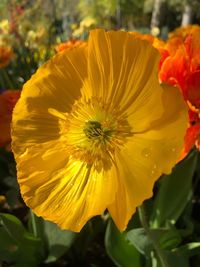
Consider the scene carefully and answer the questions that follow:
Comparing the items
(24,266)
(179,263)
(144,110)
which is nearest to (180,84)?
(144,110)

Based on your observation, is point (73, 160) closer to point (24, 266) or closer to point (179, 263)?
point (179, 263)

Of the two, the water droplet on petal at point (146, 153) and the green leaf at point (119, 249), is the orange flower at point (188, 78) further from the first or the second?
the green leaf at point (119, 249)

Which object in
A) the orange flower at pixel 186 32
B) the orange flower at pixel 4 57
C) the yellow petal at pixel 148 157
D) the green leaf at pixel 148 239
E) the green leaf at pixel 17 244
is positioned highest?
the orange flower at pixel 186 32

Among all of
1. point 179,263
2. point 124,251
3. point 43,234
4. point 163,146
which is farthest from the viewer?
point 43,234

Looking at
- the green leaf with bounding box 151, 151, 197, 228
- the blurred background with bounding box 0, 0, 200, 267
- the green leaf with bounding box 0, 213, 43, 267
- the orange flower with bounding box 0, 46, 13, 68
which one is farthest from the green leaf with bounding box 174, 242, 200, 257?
the orange flower with bounding box 0, 46, 13, 68

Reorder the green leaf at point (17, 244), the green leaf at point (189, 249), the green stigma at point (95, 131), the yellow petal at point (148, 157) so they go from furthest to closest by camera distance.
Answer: the green leaf at point (17, 244), the green leaf at point (189, 249), the green stigma at point (95, 131), the yellow petal at point (148, 157)

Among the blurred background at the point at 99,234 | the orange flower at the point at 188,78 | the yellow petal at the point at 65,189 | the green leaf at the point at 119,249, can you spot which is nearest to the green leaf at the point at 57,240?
the blurred background at the point at 99,234

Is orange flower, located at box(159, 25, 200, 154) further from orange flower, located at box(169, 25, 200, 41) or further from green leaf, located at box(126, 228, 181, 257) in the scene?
green leaf, located at box(126, 228, 181, 257)
